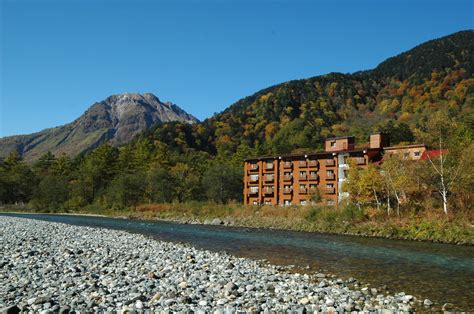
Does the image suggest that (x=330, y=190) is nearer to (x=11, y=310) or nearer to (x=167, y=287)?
(x=167, y=287)

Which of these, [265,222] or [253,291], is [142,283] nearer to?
[253,291]

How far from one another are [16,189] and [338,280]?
11907 centimetres

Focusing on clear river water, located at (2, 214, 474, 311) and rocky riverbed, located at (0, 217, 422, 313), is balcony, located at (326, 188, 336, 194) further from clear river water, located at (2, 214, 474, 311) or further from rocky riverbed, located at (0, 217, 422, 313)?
rocky riverbed, located at (0, 217, 422, 313)

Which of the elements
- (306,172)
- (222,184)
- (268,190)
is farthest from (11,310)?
(222,184)

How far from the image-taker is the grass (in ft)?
109

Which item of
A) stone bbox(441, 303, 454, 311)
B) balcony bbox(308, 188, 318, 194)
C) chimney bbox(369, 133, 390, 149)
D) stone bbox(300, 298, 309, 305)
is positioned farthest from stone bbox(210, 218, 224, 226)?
stone bbox(441, 303, 454, 311)

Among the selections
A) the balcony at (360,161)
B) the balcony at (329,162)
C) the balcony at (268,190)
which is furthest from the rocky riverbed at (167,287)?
the balcony at (268,190)

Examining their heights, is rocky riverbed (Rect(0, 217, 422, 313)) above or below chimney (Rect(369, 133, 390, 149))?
below

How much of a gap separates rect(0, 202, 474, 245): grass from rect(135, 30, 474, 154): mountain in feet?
209

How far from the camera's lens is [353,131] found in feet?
427

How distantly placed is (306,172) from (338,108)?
356ft

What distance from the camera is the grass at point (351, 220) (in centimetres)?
3328

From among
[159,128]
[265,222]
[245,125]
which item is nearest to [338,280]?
[265,222]

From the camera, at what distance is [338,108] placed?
17750 centimetres
